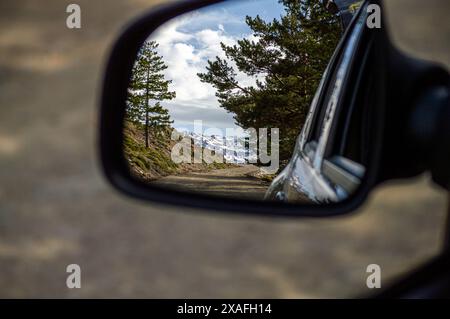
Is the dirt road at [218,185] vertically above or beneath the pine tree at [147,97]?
beneath

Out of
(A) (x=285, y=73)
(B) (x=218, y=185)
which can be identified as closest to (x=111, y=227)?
(A) (x=285, y=73)

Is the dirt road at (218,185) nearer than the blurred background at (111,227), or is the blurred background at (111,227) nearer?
the dirt road at (218,185)

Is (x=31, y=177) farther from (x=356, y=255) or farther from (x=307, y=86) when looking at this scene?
(x=307, y=86)

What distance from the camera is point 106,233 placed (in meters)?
17.4

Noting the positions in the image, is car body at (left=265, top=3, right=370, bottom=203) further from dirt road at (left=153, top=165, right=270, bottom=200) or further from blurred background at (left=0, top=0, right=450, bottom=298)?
blurred background at (left=0, top=0, right=450, bottom=298)

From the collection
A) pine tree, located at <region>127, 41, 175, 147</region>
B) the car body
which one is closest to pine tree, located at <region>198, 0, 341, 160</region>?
pine tree, located at <region>127, 41, 175, 147</region>

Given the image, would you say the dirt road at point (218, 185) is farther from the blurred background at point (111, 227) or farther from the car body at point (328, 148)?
the blurred background at point (111, 227)

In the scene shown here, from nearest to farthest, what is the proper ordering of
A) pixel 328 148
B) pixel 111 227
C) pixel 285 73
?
pixel 328 148, pixel 285 73, pixel 111 227

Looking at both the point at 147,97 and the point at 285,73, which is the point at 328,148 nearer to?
the point at 147,97

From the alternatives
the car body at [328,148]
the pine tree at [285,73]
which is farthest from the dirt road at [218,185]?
the pine tree at [285,73]

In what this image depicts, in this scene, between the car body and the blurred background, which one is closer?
the car body

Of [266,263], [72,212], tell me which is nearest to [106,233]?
[72,212]

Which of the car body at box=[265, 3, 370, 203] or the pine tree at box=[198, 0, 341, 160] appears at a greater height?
the pine tree at box=[198, 0, 341, 160]

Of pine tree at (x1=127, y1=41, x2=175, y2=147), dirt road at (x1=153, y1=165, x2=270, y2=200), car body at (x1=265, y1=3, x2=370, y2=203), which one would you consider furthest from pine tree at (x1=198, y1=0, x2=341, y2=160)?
car body at (x1=265, y1=3, x2=370, y2=203)
